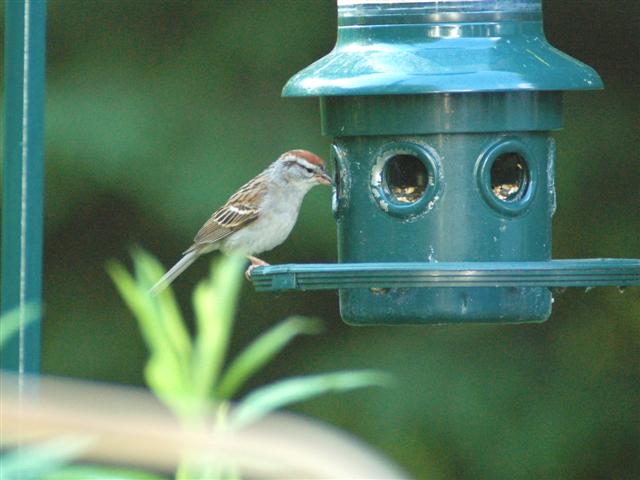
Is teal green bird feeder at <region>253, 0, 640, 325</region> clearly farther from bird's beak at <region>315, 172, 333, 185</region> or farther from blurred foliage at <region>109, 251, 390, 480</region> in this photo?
blurred foliage at <region>109, 251, 390, 480</region>

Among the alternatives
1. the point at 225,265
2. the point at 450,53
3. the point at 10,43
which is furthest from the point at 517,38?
the point at 225,265

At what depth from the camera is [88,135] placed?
212 inches

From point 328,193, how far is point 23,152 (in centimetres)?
327

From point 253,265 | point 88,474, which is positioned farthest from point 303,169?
point 88,474

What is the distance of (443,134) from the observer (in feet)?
10.8

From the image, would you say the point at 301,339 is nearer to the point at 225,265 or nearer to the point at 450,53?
the point at 450,53

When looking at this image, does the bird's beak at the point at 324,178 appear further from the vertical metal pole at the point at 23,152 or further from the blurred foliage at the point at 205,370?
the blurred foliage at the point at 205,370

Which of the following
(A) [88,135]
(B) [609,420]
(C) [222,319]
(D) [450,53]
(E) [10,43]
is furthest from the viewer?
(B) [609,420]

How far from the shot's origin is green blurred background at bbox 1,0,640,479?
547cm

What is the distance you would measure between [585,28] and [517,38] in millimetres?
2530

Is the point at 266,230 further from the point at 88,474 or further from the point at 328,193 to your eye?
the point at 88,474

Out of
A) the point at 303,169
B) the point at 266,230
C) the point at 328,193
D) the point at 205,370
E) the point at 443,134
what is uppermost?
the point at 205,370

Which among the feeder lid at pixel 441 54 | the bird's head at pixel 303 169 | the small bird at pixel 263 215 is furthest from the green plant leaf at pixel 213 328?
the small bird at pixel 263 215

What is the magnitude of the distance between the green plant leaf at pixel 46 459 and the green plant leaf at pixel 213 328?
6.5 inches
